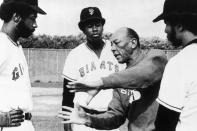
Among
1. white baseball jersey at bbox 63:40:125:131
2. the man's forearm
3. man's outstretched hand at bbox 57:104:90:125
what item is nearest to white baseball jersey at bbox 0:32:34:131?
man's outstretched hand at bbox 57:104:90:125

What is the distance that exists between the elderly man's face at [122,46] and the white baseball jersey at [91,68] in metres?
1.52

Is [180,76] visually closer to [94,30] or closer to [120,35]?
[120,35]

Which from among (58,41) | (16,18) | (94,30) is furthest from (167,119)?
(58,41)

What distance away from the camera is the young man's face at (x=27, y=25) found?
17.0 feet

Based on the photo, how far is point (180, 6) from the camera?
377 cm

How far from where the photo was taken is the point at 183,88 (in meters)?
3.47

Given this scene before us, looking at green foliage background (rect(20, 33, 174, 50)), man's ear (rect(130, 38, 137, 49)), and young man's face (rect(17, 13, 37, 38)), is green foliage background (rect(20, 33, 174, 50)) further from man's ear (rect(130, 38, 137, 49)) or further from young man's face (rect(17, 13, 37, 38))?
man's ear (rect(130, 38, 137, 49))

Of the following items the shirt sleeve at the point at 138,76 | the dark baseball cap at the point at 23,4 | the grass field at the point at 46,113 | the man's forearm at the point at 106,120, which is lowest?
the grass field at the point at 46,113

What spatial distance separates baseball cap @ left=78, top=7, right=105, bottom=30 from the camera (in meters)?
6.43

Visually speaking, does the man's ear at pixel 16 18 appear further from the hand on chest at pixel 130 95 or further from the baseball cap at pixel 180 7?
the baseball cap at pixel 180 7

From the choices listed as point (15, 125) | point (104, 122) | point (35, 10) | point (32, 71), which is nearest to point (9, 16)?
point (35, 10)

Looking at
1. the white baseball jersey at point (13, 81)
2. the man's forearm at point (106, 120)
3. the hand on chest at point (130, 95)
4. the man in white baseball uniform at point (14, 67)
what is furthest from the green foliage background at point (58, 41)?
the hand on chest at point (130, 95)

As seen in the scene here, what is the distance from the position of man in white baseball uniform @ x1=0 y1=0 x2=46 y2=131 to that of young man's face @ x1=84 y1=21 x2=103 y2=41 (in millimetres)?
1088

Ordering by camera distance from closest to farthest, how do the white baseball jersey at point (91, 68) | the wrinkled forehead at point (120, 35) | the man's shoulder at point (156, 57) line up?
the man's shoulder at point (156, 57)
the wrinkled forehead at point (120, 35)
the white baseball jersey at point (91, 68)
